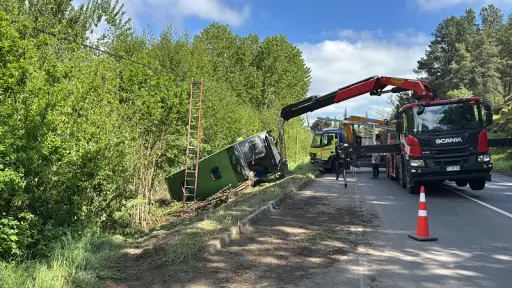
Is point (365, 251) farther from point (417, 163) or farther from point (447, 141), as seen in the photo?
point (447, 141)

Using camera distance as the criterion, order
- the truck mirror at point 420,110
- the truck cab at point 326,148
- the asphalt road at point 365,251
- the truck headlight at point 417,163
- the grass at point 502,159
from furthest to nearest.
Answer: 1. the grass at point 502,159
2. the truck cab at point 326,148
3. the truck mirror at point 420,110
4. the truck headlight at point 417,163
5. the asphalt road at point 365,251

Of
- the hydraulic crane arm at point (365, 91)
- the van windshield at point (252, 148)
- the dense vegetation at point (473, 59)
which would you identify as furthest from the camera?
the dense vegetation at point (473, 59)

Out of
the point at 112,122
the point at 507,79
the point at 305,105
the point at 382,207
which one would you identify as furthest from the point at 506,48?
the point at 112,122

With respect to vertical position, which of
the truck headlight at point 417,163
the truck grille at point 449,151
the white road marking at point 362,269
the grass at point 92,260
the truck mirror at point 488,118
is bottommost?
the white road marking at point 362,269

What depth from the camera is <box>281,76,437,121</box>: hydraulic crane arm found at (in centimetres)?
1415

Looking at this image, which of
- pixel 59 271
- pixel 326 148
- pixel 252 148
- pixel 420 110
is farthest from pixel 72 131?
pixel 326 148

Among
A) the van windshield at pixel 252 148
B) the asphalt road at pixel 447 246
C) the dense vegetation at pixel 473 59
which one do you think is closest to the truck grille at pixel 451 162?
the asphalt road at pixel 447 246

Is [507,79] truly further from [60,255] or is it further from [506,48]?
[60,255]

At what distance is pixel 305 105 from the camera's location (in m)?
17.0

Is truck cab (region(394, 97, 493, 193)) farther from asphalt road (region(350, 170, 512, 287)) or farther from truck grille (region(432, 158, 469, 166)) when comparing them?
asphalt road (region(350, 170, 512, 287))

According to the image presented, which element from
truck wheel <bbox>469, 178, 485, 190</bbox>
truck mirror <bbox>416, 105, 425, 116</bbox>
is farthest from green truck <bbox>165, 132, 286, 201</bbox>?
truck wheel <bbox>469, 178, 485, 190</bbox>

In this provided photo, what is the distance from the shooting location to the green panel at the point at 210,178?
14898mm

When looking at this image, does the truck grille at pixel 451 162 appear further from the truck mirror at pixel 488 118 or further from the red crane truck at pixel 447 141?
the truck mirror at pixel 488 118

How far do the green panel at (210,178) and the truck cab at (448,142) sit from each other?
6.22 m
